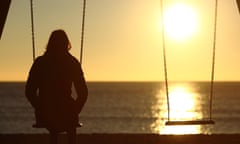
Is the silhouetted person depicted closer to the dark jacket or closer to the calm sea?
the dark jacket

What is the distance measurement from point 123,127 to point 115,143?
210 feet

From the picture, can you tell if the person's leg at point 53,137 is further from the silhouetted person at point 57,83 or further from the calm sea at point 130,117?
the calm sea at point 130,117

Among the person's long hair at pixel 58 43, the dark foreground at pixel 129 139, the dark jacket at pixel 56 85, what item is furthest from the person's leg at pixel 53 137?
the dark foreground at pixel 129 139

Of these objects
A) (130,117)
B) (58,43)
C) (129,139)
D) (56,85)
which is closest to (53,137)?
(56,85)

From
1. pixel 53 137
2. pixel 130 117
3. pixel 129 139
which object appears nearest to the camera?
pixel 53 137

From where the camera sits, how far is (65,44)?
885cm

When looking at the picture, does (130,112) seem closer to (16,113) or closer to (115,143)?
(16,113)

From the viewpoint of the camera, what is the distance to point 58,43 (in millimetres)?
8812

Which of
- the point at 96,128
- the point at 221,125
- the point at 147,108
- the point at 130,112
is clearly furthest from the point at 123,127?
the point at 147,108

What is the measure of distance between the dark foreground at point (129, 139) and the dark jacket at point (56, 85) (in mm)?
2144

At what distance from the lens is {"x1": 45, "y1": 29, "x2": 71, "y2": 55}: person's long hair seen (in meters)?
8.80

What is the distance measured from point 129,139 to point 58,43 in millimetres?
2573

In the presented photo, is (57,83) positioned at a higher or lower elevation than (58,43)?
lower

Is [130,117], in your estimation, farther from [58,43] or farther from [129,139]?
[58,43]
